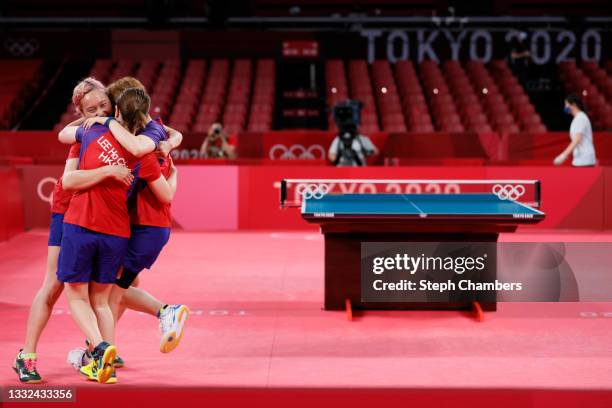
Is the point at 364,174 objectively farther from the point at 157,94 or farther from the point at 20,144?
the point at 157,94

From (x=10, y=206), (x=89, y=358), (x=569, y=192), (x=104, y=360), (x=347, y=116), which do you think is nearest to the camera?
(x=104, y=360)

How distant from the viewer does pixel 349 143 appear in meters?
11.5

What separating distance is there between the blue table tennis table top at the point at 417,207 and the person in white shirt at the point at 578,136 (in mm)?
3111

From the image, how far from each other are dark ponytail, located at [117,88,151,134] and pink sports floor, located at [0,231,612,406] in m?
1.26

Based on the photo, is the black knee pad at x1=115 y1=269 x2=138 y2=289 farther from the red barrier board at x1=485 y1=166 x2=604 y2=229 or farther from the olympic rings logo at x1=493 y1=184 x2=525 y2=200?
the red barrier board at x1=485 y1=166 x2=604 y2=229

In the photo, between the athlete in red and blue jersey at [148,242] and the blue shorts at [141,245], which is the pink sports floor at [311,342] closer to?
the athlete in red and blue jersey at [148,242]

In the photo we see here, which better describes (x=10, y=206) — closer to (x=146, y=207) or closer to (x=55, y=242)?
(x=55, y=242)

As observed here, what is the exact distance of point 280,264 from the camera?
28.6 feet

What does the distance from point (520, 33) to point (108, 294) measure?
61.0ft

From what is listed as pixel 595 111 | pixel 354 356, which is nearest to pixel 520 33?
pixel 595 111

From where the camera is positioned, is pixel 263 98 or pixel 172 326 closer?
pixel 172 326

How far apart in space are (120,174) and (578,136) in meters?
7.56

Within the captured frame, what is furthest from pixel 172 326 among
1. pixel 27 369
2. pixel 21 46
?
pixel 21 46

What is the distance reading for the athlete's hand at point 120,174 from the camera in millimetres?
4121
